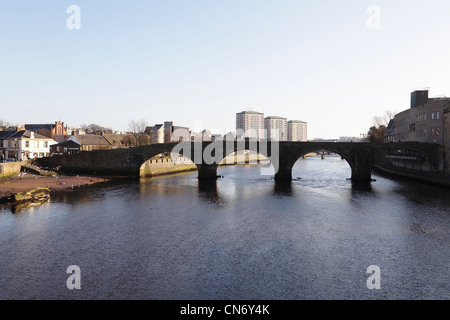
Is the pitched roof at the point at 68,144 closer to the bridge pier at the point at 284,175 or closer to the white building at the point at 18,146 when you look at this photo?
the white building at the point at 18,146

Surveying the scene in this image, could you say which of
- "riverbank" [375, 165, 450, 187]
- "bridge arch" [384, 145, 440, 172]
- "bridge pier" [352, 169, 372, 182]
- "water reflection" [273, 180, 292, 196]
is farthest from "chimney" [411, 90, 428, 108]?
"water reflection" [273, 180, 292, 196]

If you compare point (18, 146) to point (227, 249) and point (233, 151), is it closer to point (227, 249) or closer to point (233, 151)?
point (233, 151)

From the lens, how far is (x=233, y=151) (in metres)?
64.9

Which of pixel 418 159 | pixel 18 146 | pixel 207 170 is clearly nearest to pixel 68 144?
pixel 18 146

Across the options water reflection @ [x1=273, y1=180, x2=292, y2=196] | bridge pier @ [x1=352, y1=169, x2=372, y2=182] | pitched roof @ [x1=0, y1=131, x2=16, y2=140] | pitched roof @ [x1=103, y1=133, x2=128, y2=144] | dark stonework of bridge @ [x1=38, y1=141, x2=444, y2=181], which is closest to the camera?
water reflection @ [x1=273, y1=180, x2=292, y2=196]

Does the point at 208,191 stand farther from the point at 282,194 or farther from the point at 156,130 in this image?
the point at 156,130

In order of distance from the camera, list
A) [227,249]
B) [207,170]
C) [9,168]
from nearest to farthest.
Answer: [227,249] < [9,168] < [207,170]

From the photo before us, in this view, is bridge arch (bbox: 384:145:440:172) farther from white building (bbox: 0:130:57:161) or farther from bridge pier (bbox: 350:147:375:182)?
white building (bbox: 0:130:57:161)

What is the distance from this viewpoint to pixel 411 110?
2751 inches

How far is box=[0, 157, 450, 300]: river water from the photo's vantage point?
16.4 m

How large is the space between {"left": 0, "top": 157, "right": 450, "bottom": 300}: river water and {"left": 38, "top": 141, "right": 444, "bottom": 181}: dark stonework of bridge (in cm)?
2091

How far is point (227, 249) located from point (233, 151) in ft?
143

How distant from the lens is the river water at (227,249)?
Result: 1638cm

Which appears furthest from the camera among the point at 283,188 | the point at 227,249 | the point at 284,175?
the point at 284,175
